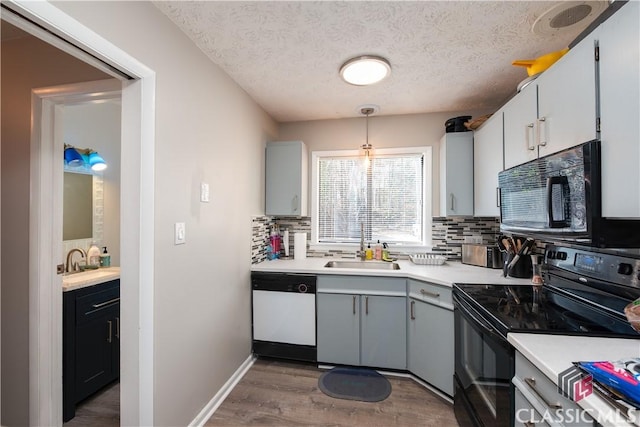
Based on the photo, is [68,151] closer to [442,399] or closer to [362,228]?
[362,228]

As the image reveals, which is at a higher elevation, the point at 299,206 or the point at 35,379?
the point at 299,206

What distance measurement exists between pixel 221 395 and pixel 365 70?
2541 millimetres

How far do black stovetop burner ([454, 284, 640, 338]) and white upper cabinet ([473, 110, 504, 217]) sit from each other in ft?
2.20

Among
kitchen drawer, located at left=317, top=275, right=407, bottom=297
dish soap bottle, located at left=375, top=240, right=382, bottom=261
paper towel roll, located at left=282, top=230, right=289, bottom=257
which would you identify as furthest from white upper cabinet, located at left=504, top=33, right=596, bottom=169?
paper towel roll, located at left=282, top=230, right=289, bottom=257

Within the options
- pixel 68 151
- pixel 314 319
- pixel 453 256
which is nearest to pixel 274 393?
pixel 314 319

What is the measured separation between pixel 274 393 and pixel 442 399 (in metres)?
1.24

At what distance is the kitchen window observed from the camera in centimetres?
288

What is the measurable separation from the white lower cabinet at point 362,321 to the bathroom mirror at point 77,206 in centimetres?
220

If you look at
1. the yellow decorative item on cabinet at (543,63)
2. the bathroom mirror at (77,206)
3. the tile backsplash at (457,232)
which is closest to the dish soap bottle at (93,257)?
the bathroom mirror at (77,206)

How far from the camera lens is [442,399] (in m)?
1.96

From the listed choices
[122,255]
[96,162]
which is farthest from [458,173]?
[96,162]

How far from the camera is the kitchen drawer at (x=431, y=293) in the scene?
1880 mm

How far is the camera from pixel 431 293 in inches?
78.7

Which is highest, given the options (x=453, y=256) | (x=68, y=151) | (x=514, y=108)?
(x=514, y=108)
